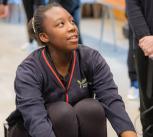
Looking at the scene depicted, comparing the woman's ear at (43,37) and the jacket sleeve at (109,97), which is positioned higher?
the woman's ear at (43,37)

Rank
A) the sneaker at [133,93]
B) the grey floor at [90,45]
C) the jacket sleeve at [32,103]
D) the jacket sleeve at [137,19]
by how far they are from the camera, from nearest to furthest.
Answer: the jacket sleeve at [32,103]
the jacket sleeve at [137,19]
the grey floor at [90,45]
the sneaker at [133,93]

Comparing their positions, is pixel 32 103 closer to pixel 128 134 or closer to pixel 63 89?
pixel 63 89

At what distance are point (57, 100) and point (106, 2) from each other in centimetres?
212

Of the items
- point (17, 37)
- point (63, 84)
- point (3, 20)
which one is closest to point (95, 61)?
point (63, 84)

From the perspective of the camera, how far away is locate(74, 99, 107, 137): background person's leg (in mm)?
1584

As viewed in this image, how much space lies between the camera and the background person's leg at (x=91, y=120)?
62.4 inches

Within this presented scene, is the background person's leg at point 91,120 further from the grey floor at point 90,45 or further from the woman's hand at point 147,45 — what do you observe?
the grey floor at point 90,45

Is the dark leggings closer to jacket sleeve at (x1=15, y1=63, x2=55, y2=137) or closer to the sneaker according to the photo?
jacket sleeve at (x1=15, y1=63, x2=55, y2=137)

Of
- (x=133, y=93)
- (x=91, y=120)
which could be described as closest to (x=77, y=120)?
(x=91, y=120)

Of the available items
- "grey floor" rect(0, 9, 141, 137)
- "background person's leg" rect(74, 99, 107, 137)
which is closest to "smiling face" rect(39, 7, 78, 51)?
"background person's leg" rect(74, 99, 107, 137)

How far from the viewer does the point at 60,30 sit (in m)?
1.56

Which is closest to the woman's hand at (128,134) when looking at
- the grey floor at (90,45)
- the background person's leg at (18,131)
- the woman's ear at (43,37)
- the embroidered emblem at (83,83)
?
the embroidered emblem at (83,83)

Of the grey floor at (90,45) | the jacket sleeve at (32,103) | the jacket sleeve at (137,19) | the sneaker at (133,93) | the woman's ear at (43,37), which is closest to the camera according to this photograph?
the jacket sleeve at (32,103)

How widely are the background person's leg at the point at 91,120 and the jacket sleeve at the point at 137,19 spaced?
0.42 metres
